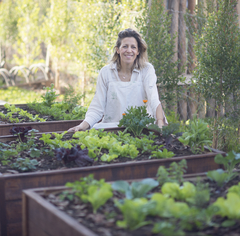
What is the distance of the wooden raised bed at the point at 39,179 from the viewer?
1684mm

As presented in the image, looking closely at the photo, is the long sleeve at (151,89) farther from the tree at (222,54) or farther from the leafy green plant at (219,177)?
the leafy green plant at (219,177)

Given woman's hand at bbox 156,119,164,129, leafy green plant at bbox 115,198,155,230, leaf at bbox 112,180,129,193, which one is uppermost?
woman's hand at bbox 156,119,164,129

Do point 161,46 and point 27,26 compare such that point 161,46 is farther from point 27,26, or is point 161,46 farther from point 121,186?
point 27,26

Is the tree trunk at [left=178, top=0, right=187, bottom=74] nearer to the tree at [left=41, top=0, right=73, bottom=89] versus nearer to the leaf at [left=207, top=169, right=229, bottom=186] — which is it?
the leaf at [left=207, top=169, right=229, bottom=186]

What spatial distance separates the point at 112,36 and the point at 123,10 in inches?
19.9

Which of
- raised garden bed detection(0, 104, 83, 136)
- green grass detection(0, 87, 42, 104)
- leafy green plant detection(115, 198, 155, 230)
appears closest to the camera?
leafy green plant detection(115, 198, 155, 230)

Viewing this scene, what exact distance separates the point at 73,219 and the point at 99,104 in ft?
7.30

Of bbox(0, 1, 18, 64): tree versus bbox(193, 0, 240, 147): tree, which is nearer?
bbox(193, 0, 240, 147): tree

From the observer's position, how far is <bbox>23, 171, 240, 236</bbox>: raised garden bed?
1179 mm

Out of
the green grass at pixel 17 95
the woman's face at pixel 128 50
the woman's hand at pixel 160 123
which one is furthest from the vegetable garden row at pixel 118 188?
the green grass at pixel 17 95

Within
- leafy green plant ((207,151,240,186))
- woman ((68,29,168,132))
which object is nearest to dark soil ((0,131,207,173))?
leafy green plant ((207,151,240,186))

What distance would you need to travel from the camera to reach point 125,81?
3.50 meters

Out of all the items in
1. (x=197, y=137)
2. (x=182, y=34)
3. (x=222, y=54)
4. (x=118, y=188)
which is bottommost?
(x=118, y=188)

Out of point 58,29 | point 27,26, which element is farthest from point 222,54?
point 27,26
